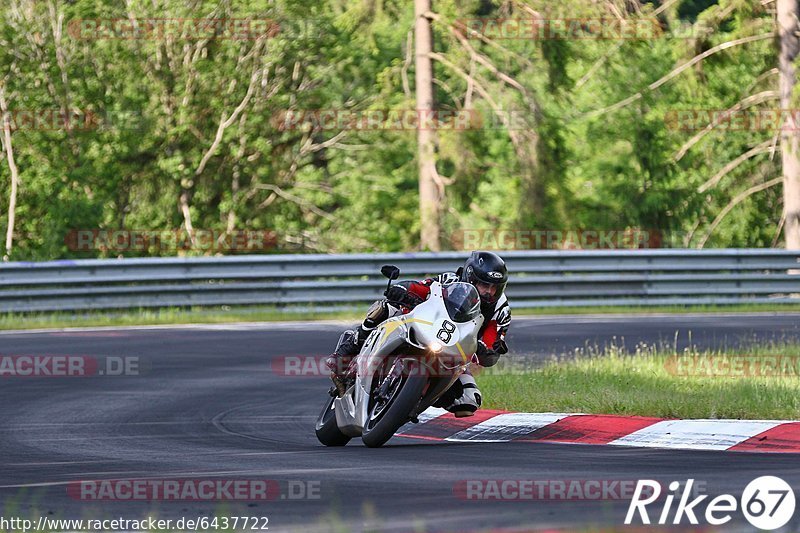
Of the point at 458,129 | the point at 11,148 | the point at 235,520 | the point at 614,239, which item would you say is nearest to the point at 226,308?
the point at 458,129

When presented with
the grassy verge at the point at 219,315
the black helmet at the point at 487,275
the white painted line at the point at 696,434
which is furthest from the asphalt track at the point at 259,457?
the grassy verge at the point at 219,315

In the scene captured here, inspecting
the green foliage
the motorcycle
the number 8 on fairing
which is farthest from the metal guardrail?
the number 8 on fairing

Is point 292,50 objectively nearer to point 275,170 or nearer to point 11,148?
point 275,170

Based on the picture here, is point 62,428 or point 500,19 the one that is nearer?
point 62,428

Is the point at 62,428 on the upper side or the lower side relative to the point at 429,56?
lower

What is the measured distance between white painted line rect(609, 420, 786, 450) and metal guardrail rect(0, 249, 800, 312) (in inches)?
501

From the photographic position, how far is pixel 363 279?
2347 cm

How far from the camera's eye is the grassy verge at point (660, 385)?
11.1 m

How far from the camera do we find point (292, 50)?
121ft

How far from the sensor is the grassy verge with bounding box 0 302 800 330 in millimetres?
21109

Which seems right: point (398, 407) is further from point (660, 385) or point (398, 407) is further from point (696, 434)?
point (660, 385)

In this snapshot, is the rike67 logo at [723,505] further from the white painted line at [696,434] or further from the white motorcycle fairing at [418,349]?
the white motorcycle fairing at [418,349]

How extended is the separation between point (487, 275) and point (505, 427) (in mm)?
1441

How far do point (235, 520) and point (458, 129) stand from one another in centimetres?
2612
